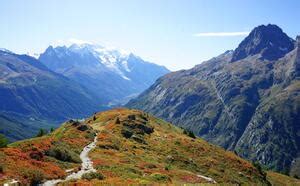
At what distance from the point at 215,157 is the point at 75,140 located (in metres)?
35.1

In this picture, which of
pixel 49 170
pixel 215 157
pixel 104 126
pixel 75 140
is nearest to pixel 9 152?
pixel 49 170

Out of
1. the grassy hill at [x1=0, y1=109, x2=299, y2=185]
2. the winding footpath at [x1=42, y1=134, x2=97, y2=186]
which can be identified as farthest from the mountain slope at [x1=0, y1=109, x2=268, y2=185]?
the winding footpath at [x1=42, y1=134, x2=97, y2=186]

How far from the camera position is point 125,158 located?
66.3 meters

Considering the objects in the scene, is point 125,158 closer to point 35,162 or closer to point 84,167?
point 84,167

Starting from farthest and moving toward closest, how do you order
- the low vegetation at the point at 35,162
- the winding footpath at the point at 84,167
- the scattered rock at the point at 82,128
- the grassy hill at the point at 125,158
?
the scattered rock at the point at 82,128 < the grassy hill at the point at 125,158 < the winding footpath at the point at 84,167 < the low vegetation at the point at 35,162

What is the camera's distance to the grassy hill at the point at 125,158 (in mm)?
44034

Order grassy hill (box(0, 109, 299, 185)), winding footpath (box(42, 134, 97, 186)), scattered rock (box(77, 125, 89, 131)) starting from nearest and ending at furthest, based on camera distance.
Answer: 1. winding footpath (box(42, 134, 97, 186))
2. grassy hill (box(0, 109, 299, 185))
3. scattered rock (box(77, 125, 89, 131))

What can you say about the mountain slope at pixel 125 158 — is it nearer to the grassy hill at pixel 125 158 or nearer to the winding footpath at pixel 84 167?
the grassy hill at pixel 125 158

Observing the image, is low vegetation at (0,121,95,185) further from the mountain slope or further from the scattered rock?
the scattered rock

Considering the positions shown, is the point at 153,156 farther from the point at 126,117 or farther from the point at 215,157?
the point at 126,117

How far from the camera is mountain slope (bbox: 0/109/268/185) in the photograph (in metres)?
44.1

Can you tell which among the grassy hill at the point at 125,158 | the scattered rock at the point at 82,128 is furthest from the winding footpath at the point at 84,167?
the scattered rock at the point at 82,128

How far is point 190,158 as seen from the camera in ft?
275

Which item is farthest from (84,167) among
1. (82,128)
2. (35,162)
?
(82,128)
